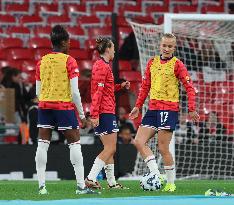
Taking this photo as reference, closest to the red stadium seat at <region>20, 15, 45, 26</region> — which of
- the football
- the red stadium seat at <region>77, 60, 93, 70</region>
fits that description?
the red stadium seat at <region>77, 60, 93, 70</region>

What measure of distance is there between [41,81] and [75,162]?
90cm

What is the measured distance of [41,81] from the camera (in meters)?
9.31

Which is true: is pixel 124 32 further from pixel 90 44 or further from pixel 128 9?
pixel 128 9

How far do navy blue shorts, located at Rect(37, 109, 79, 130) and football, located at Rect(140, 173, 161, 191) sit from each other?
1291mm

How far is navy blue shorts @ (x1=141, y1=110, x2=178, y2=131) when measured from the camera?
10078mm

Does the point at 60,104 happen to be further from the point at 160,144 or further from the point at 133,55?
the point at 133,55

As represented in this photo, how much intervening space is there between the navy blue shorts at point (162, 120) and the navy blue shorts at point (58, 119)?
1232 mm

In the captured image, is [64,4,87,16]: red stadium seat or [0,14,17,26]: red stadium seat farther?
[64,4,87,16]: red stadium seat

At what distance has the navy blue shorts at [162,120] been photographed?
1008cm

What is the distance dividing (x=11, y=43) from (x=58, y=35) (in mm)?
10243

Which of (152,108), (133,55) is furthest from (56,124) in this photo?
(133,55)

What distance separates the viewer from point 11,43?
19.3 meters

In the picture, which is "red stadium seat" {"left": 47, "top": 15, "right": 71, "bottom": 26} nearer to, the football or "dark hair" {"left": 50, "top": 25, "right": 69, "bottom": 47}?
the football

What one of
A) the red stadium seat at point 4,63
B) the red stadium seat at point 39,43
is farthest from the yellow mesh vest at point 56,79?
the red stadium seat at point 39,43
